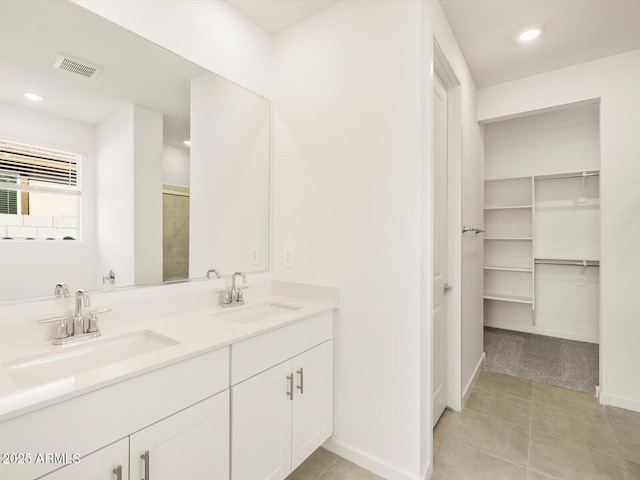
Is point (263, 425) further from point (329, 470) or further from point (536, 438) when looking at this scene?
point (536, 438)

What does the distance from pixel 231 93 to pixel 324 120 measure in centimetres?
59

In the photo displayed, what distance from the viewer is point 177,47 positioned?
1.62 meters

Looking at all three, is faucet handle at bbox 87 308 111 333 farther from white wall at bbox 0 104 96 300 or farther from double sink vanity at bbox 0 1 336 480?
white wall at bbox 0 104 96 300

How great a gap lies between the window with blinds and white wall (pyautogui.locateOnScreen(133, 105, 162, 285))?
0.81 ft

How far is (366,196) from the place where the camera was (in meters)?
1.77

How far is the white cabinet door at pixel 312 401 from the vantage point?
1583 millimetres

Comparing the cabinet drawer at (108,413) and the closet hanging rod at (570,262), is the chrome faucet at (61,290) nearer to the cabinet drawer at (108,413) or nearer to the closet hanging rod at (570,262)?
the cabinet drawer at (108,413)

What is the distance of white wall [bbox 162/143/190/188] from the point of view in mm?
1671

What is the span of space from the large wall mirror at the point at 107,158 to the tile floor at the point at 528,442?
1.44 metres

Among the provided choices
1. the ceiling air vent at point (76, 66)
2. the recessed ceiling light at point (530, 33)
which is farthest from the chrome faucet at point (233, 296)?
the recessed ceiling light at point (530, 33)

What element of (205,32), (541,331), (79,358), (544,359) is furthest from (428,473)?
(541,331)

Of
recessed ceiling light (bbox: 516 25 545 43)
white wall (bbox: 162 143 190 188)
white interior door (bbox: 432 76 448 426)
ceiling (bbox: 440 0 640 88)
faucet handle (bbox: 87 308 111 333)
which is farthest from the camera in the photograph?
recessed ceiling light (bbox: 516 25 545 43)

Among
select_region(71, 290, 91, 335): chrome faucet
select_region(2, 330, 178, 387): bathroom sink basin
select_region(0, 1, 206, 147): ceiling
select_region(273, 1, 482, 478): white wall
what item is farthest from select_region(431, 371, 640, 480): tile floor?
select_region(0, 1, 206, 147): ceiling

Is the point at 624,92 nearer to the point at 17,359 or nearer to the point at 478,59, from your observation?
the point at 478,59
